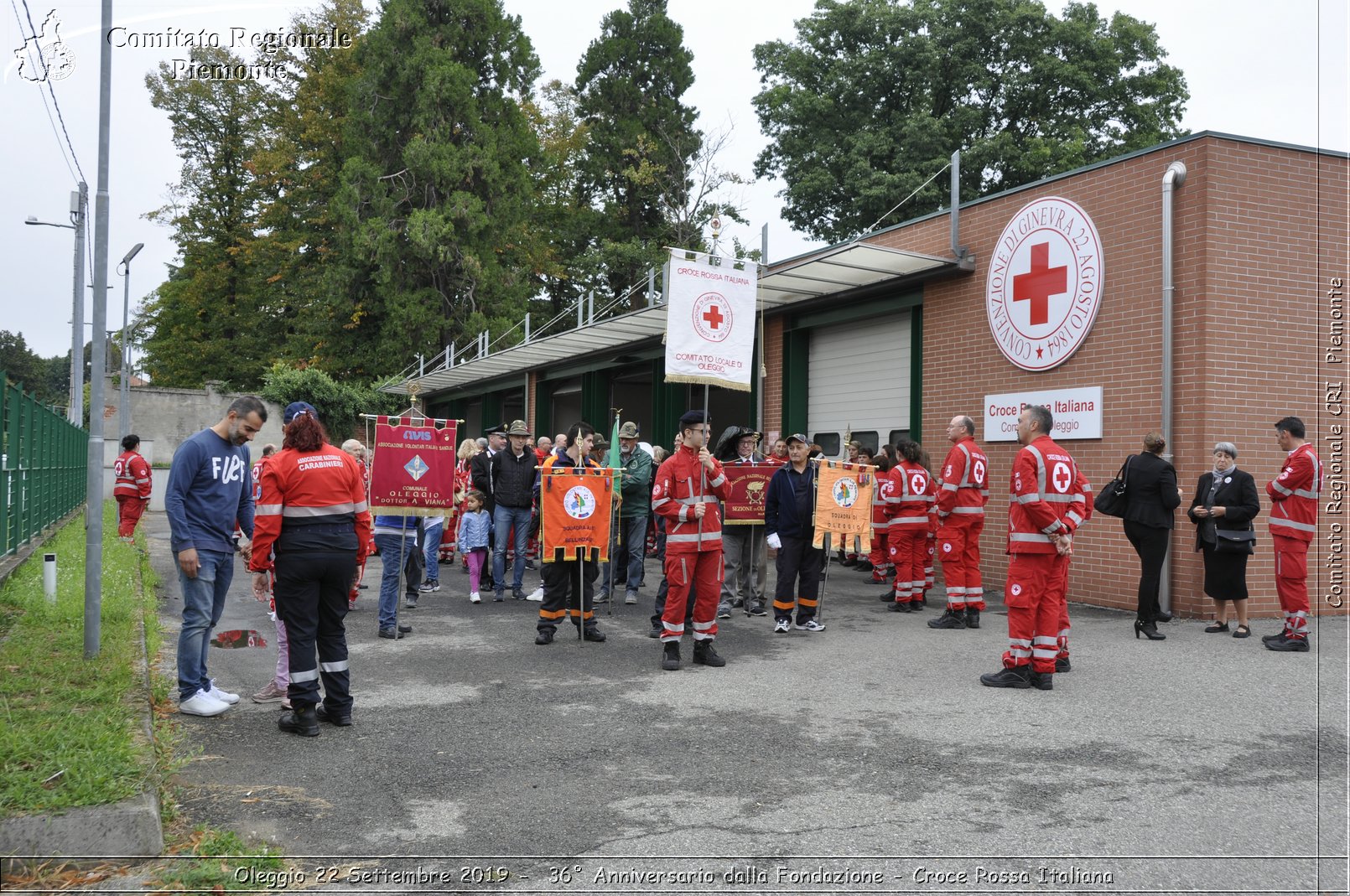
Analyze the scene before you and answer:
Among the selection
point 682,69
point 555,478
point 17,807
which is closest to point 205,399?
point 682,69

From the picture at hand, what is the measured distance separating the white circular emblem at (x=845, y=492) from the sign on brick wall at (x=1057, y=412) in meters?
2.47

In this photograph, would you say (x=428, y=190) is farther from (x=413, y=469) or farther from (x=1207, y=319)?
(x=1207, y=319)

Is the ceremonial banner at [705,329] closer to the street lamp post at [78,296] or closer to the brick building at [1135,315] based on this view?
the brick building at [1135,315]

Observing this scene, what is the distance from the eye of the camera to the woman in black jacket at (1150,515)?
29.3 feet

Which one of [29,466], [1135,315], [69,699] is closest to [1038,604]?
[1135,315]

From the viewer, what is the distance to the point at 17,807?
12.8ft

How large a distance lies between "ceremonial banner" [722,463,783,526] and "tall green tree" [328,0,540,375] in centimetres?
2387

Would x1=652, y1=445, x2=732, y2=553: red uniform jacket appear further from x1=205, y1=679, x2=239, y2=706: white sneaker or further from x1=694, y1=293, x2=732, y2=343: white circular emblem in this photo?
x1=205, y1=679, x2=239, y2=706: white sneaker

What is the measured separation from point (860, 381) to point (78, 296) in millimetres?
16696

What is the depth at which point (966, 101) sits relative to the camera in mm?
32156

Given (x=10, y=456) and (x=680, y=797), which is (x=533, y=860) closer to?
(x=680, y=797)

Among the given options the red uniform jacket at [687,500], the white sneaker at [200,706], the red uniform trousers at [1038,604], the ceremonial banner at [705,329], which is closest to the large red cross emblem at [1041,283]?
the ceremonial banner at [705,329]

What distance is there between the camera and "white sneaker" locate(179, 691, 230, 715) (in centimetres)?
609

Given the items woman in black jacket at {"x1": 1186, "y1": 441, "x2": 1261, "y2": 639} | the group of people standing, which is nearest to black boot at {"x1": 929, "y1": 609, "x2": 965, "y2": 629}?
the group of people standing
